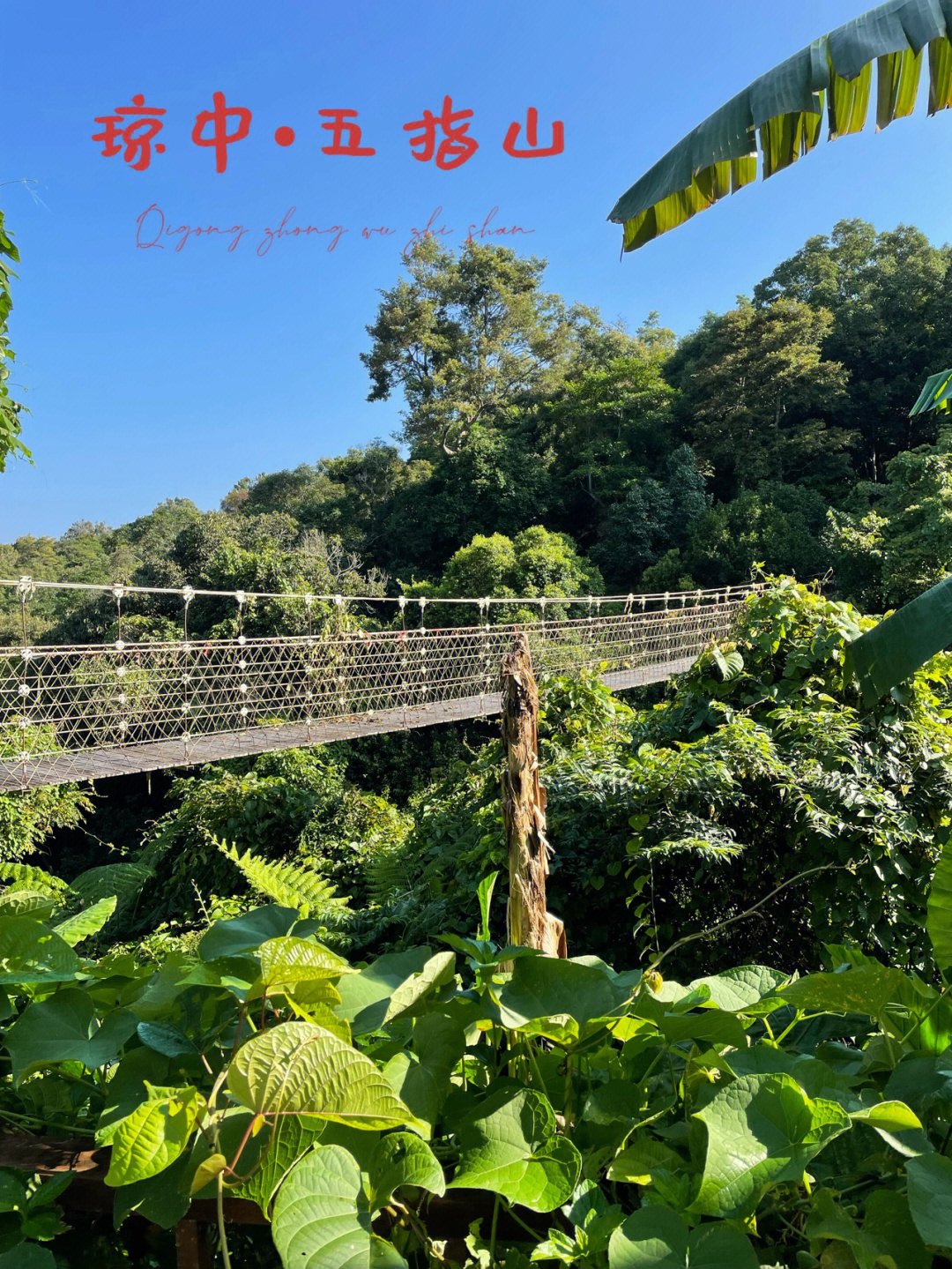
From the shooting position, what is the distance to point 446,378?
56.0ft

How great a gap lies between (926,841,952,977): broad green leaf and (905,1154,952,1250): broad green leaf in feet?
0.36

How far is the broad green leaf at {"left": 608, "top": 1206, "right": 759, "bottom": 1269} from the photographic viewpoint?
233 millimetres

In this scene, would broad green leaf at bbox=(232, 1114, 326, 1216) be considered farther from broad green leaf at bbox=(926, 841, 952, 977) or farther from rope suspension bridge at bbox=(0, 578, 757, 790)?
rope suspension bridge at bbox=(0, 578, 757, 790)

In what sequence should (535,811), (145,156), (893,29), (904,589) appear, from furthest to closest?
(904,589) → (145,156) → (893,29) → (535,811)

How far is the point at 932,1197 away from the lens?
229mm

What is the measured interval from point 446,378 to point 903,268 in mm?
8722

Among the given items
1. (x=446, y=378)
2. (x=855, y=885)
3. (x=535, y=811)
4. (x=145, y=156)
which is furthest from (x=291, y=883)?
(x=446, y=378)

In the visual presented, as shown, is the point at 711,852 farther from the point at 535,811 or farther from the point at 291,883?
the point at 291,883

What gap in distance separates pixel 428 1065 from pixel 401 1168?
5 cm

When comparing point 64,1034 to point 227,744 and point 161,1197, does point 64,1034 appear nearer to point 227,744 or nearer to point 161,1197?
point 161,1197

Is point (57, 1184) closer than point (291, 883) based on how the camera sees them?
Yes

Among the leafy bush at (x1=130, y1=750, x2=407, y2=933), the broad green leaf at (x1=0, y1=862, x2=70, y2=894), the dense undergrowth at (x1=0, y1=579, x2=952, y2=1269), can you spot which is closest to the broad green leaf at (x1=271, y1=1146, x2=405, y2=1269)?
the dense undergrowth at (x1=0, y1=579, x2=952, y2=1269)

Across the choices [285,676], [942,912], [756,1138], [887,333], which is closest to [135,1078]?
[756,1138]

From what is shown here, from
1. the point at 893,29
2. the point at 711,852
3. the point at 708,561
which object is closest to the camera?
the point at 893,29
